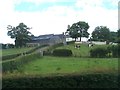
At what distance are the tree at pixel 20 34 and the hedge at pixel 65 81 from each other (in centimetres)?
8425

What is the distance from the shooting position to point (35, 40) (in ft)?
450

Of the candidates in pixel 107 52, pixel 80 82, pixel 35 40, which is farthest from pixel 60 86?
pixel 35 40

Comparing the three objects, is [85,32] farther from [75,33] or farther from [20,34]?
[20,34]

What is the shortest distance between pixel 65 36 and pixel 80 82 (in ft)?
329

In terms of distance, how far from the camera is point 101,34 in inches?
4456

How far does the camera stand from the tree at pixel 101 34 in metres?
112

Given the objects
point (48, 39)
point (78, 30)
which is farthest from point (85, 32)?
point (48, 39)

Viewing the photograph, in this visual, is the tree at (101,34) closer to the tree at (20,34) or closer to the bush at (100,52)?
the tree at (20,34)

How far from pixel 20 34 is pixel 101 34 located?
88.4 feet

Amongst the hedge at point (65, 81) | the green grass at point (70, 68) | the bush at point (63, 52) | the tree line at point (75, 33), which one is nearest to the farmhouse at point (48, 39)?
the tree line at point (75, 33)

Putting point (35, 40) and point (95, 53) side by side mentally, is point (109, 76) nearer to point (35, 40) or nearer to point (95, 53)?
point (95, 53)

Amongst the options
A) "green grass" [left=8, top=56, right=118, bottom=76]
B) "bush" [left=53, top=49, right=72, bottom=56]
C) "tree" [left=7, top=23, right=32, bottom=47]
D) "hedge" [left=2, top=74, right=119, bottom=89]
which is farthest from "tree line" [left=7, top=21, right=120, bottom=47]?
"hedge" [left=2, top=74, right=119, bottom=89]

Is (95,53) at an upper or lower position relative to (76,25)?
lower

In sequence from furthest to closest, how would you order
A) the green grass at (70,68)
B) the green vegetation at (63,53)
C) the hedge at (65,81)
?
the green vegetation at (63,53) → the green grass at (70,68) → the hedge at (65,81)
